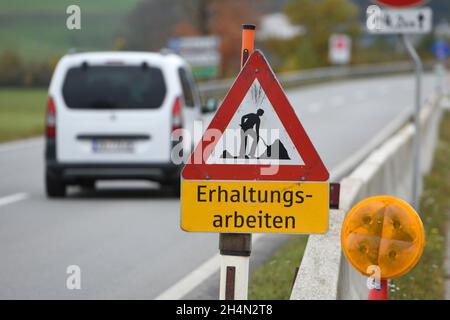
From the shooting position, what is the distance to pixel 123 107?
1562cm

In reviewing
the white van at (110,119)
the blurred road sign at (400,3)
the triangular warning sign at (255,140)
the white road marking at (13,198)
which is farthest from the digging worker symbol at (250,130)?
the white van at (110,119)

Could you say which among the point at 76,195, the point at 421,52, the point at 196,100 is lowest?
the point at 421,52

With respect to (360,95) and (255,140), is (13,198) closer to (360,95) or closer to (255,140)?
(255,140)

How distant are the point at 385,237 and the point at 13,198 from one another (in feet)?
34.6

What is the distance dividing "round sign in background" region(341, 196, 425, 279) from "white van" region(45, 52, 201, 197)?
996cm

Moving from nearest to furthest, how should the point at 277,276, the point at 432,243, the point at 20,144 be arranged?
1. the point at 277,276
2. the point at 432,243
3. the point at 20,144

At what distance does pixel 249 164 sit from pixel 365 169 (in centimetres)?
503

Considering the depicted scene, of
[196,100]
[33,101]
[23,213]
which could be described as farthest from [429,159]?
[33,101]

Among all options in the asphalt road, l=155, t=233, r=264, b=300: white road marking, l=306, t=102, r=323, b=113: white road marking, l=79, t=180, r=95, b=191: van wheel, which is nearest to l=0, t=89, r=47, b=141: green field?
the asphalt road

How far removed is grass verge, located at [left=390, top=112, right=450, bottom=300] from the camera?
359 inches

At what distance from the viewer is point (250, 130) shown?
5445 mm

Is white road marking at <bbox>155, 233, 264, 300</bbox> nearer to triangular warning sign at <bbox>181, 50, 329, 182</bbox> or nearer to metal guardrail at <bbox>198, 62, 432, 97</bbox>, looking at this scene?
triangular warning sign at <bbox>181, 50, 329, 182</bbox>

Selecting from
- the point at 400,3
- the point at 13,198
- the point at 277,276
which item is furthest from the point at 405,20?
the point at 13,198

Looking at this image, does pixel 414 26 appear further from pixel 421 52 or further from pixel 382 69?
pixel 421 52
